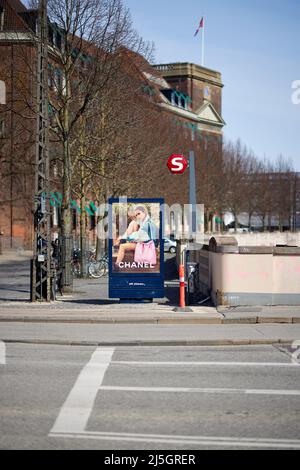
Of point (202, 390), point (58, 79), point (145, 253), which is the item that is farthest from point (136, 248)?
point (202, 390)

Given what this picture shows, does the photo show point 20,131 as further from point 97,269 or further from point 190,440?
point 190,440

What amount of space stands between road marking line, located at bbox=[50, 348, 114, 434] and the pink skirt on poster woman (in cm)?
886

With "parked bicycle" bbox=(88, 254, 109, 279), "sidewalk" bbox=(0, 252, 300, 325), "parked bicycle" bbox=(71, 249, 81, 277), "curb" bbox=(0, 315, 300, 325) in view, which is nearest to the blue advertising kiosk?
"sidewalk" bbox=(0, 252, 300, 325)

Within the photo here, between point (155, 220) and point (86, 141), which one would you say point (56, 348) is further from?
point (86, 141)

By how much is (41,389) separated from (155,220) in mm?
11907

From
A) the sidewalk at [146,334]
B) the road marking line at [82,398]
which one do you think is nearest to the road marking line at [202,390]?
the road marking line at [82,398]

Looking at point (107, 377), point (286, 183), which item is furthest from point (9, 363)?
point (286, 183)

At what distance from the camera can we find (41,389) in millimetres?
10586

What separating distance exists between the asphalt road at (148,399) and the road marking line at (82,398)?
10mm

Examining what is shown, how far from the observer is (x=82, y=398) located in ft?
32.8

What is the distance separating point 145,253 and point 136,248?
0.27m

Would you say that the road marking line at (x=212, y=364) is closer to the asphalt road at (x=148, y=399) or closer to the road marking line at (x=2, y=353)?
the asphalt road at (x=148, y=399)

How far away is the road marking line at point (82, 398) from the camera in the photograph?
855 centimetres

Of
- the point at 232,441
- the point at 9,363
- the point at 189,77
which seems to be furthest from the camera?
the point at 189,77
